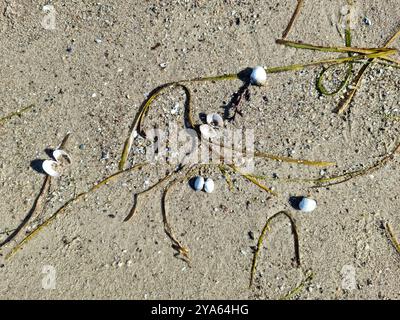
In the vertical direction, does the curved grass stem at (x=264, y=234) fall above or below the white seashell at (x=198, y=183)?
below

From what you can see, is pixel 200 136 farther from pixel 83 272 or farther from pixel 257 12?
pixel 83 272

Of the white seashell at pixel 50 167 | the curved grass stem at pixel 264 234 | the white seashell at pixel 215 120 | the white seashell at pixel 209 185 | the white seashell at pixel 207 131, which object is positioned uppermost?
the white seashell at pixel 215 120

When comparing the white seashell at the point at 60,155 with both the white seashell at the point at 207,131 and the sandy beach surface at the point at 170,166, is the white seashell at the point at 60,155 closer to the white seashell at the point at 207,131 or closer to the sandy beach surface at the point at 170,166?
the sandy beach surface at the point at 170,166

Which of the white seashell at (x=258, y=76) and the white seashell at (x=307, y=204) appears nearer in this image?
the white seashell at (x=307, y=204)

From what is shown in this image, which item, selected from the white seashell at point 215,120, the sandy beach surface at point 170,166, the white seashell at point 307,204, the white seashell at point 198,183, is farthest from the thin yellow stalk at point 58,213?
the white seashell at point 307,204
